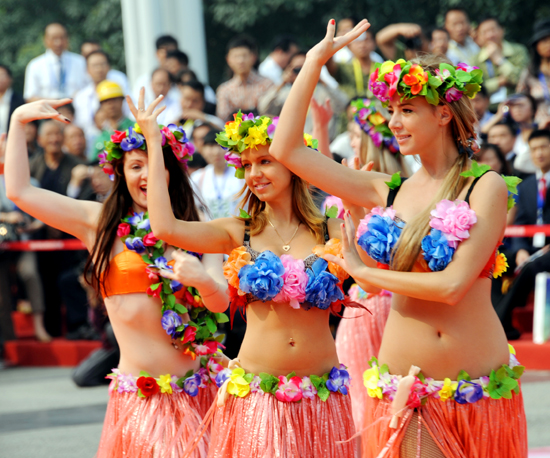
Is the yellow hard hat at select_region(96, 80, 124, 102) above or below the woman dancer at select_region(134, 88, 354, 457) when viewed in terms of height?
above

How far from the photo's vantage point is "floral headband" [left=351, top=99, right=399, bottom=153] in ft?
16.5

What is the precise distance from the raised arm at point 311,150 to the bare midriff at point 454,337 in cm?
48

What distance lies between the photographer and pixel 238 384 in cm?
339

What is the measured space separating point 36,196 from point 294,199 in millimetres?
1219

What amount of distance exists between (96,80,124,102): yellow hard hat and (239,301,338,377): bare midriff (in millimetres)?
6535

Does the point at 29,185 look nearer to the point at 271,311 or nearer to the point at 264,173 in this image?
the point at 264,173

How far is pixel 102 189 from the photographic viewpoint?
26.6 ft

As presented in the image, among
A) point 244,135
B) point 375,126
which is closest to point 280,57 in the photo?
point 375,126

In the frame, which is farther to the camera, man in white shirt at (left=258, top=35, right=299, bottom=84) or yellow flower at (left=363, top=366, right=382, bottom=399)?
man in white shirt at (left=258, top=35, right=299, bottom=84)

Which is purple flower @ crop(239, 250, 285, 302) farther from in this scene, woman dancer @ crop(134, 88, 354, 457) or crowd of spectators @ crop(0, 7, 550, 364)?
crowd of spectators @ crop(0, 7, 550, 364)

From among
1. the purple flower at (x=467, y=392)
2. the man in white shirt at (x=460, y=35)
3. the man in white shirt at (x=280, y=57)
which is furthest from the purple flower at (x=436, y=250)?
the man in white shirt at (x=280, y=57)

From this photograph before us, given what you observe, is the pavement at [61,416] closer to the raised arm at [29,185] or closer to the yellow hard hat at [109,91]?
the raised arm at [29,185]

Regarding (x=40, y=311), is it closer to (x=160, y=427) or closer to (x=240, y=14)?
(x=160, y=427)

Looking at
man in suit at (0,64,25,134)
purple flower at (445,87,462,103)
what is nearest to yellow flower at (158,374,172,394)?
purple flower at (445,87,462,103)
